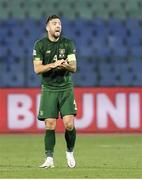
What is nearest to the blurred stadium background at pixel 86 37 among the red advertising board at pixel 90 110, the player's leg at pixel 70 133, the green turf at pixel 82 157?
the red advertising board at pixel 90 110

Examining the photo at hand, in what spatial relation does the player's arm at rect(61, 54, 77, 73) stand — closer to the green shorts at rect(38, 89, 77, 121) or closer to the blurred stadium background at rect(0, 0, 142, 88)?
the green shorts at rect(38, 89, 77, 121)

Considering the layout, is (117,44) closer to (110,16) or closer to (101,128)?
(110,16)

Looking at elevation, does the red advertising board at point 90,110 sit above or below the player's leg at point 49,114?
below

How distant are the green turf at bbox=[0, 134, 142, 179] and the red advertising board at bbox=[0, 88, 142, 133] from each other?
491mm

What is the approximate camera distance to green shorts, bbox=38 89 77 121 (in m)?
8.83

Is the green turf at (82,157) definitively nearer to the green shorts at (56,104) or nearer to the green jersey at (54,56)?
the green shorts at (56,104)

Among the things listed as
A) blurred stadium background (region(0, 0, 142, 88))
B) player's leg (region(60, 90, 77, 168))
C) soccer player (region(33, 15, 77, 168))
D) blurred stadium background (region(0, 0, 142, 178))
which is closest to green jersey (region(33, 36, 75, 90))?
soccer player (region(33, 15, 77, 168))

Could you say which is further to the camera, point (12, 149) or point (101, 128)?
point (101, 128)

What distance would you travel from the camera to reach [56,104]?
29.1 feet

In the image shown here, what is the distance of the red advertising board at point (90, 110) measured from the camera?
16047 mm

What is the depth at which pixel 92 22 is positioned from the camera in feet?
58.8

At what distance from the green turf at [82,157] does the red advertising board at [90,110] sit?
49 cm

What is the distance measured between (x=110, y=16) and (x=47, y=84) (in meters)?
9.56

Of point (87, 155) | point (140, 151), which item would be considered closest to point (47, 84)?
point (87, 155)
